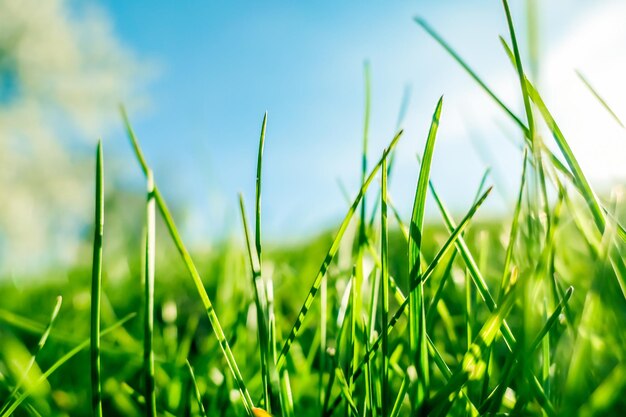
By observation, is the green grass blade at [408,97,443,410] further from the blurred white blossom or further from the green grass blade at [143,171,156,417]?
the blurred white blossom

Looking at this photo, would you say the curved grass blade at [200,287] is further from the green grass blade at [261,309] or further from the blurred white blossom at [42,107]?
the blurred white blossom at [42,107]

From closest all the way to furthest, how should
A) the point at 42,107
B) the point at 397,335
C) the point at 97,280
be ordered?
1. the point at 97,280
2. the point at 397,335
3. the point at 42,107

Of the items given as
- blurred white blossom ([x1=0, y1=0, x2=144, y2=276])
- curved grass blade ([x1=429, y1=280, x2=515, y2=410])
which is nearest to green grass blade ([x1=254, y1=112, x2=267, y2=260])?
→ curved grass blade ([x1=429, y1=280, x2=515, y2=410])

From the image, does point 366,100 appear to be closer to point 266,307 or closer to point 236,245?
point 266,307

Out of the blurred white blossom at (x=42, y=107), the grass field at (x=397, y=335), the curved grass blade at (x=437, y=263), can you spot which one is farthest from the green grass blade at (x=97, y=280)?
the blurred white blossom at (x=42, y=107)

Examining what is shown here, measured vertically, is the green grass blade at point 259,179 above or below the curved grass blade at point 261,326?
above

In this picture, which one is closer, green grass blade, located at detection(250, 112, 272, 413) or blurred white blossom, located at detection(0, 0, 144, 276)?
green grass blade, located at detection(250, 112, 272, 413)

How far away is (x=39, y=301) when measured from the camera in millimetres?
1038

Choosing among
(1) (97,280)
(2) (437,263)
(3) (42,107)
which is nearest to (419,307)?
(2) (437,263)

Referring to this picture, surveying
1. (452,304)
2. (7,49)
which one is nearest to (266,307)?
(452,304)

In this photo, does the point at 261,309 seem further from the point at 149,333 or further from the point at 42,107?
the point at 42,107

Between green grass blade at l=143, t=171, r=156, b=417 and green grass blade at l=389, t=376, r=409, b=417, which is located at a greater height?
green grass blade at l=143, t=171, r=156, b=417

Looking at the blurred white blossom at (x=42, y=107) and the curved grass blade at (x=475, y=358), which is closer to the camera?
the curved grass blade at (x=475, y=358)

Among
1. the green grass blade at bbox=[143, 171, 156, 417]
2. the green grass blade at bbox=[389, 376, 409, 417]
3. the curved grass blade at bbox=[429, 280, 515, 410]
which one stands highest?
the green grass blade at bbox=[143, 171, 156, 417]
